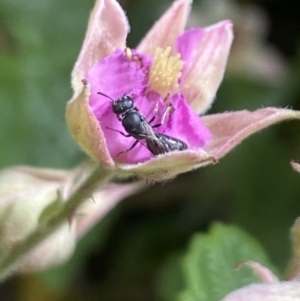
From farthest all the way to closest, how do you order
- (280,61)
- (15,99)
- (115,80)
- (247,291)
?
(280,61)
(15,99)
(115,80)
(247,291)

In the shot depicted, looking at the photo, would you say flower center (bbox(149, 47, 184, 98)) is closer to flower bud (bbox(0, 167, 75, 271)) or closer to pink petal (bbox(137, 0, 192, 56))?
pink petal (bbox(137, 0, 192, 56))

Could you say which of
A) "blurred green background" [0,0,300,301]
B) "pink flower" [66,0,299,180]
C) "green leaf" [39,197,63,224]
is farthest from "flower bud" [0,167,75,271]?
"blurred green background" [0,0,300,301]

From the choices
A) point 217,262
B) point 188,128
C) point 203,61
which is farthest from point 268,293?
point 217,262

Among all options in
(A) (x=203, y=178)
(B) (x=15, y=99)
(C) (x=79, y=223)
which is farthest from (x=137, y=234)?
(C) (x=79, y=223)

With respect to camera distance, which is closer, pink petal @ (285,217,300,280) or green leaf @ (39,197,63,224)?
pink petal @ (285,217,300,280)

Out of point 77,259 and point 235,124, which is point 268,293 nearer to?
point 235,124

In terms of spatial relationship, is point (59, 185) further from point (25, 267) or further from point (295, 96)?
point (295, 96)

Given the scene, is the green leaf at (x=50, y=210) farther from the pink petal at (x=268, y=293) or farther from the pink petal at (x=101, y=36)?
the pink petal at (x=268, y=293)

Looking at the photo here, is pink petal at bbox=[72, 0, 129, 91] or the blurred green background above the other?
pink petal at bbox=[72, 0, 129, 91]
